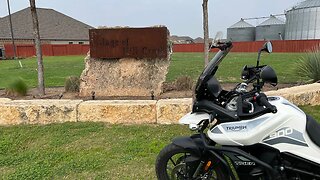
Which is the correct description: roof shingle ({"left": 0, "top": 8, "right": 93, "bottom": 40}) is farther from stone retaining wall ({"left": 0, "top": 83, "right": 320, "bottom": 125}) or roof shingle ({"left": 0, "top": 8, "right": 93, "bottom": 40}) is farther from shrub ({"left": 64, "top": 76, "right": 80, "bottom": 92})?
stone retaining wall ({"left": 0, "top": 83, "right": 320, "bottom": 125})

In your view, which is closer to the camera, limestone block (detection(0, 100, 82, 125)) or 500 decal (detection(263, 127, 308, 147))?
500 decal (detection(263, 127, 308, 147))

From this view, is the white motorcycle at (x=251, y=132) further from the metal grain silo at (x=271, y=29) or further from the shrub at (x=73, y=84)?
the metal grain silo at (x=271, y=29)

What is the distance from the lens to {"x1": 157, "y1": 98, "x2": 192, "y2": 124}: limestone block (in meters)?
5.07

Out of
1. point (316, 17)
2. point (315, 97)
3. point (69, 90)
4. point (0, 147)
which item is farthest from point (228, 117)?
point (316, 17)

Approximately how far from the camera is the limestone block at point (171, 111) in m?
5.07

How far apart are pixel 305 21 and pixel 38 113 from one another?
50.0m

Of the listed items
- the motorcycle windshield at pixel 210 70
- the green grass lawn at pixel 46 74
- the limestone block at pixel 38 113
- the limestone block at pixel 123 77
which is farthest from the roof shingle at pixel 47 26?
the motorcycle windshield at pixel 210 70

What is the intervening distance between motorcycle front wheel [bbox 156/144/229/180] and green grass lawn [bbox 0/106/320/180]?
609 mm

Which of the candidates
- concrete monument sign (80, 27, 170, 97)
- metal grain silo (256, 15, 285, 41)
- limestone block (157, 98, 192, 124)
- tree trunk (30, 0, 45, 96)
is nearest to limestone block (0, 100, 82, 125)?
limestone block (157, 98, 192, 124)

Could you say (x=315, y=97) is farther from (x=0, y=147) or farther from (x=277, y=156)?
(x=0, y=147)

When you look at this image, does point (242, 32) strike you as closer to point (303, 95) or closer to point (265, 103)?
point (303, 95)

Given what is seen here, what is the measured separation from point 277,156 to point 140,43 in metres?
5.52

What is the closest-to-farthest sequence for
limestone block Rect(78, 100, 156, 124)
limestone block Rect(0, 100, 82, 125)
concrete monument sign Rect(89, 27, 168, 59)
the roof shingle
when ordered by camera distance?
limestone block Rect(78, 100, 156, 124)
limestone block Rect(0, 100, 82, 125)
concrete monument sign Rect(89, 27, 168, 59)
the roof shingle

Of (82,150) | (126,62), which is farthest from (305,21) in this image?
(82,150)
